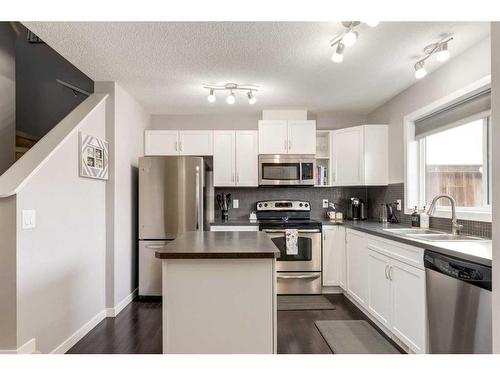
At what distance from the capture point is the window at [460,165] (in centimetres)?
220

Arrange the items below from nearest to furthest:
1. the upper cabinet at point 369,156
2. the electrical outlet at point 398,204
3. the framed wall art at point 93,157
→ 1. the framed wall art at point 93,157
2. the electrical outlet at point 398,204
3. the upper cabinet at point 369,156

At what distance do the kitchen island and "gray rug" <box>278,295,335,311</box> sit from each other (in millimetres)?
1472

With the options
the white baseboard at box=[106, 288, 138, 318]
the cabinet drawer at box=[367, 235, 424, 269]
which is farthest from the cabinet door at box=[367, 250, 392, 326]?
the white baseboard at box=[106, 288, 138, 318]

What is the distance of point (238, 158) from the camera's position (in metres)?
3.77

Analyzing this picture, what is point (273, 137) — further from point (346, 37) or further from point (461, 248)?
point (461, 248)

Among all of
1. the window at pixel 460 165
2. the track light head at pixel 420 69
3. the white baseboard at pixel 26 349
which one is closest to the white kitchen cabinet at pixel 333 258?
the window at pixel 460 165

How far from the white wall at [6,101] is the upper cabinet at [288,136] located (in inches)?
102

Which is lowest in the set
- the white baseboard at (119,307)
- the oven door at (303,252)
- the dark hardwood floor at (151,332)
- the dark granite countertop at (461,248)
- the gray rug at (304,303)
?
the gray rug at (304,303)

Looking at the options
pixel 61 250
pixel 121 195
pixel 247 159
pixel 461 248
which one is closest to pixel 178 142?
pixel 247 159

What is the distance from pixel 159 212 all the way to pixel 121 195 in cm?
45

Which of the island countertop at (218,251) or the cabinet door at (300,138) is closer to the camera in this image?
the island countertop at (218,251)

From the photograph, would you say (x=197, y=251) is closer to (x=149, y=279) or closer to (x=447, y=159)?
(x=149, y=279)

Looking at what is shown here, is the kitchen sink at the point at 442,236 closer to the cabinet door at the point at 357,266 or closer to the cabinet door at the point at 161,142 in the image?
the cabinet door at the point at 357,266

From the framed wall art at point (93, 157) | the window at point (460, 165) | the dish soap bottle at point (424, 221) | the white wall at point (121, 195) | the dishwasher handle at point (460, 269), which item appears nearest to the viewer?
the dishwasher handle at point (460, 269)
